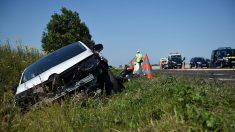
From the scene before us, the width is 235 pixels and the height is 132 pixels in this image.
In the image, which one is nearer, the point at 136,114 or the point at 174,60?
the point at 136,114

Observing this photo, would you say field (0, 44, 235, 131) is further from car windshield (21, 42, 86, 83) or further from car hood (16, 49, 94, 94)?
car windshield (21, 42, 86, 83)

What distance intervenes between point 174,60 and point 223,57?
11.7m

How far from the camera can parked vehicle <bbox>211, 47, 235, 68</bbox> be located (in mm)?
37844

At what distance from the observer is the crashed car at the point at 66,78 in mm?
7113

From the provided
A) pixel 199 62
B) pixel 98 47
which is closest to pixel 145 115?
pixel 98 47

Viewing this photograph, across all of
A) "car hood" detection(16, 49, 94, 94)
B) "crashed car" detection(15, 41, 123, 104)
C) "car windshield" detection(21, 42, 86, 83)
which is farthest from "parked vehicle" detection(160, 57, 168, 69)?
"car hood" detection(16, 49, 94, 94)

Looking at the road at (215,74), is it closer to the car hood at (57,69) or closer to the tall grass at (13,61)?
the car hood at (57,69)

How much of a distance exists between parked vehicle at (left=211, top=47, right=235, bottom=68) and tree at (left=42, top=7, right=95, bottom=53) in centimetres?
1433

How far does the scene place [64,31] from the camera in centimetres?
4419

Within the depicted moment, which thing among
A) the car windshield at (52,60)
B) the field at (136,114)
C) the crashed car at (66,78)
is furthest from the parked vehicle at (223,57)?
the field at (136,114)

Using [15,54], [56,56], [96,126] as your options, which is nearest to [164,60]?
[15,54]

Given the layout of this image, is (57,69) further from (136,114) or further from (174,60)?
(174,60)

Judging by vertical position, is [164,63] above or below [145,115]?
above

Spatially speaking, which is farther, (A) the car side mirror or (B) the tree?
(B) the tree
